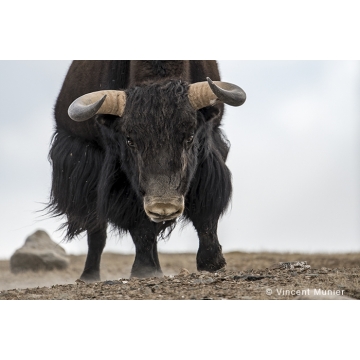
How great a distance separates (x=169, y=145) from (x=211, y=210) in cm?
149

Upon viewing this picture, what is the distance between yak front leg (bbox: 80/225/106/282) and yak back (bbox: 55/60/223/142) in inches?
64.3

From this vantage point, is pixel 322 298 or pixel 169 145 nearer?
pixel 322 298

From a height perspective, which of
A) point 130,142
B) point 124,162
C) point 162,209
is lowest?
point 162,209

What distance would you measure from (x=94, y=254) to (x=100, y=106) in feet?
11.0

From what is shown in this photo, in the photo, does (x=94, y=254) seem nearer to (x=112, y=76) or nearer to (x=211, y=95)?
(x=112, y=76)

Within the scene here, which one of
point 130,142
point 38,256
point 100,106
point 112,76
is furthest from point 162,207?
point 38,256

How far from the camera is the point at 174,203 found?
7.54 m

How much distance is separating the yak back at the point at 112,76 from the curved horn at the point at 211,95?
385 mm

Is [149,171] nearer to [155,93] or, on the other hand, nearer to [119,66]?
[155,93]

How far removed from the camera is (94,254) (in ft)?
36.4

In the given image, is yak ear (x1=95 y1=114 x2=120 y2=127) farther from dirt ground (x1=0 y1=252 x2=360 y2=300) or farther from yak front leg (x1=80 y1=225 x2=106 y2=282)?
yak front leg (x1=80 y1=225 x2=106 y2=282)

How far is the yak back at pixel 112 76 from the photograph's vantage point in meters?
8.71

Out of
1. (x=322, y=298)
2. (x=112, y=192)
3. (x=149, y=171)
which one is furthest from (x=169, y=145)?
(x=322, y=298)

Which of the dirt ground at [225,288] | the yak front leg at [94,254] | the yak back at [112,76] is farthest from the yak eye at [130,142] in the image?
the yak front leg at [94,254]
